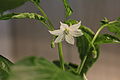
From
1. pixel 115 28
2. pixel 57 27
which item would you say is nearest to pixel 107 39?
pixel 115 28

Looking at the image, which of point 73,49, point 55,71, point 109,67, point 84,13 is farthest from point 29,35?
point 55,71

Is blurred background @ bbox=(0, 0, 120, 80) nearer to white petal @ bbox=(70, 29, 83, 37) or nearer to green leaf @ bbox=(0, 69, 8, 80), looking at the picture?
white petal @ bbox=(70, 29, 83, 37)

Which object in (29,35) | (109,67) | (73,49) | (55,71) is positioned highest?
(55,71)

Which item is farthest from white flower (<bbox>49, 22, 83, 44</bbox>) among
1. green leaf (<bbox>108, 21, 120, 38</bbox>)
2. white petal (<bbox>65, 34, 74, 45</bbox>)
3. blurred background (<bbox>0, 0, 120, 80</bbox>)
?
blurred background (<bbox>0, 0, 120, 80</bbox>)

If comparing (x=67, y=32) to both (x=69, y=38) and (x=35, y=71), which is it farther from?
(x=35, y=71)

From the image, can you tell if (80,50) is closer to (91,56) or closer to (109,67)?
(91,56)

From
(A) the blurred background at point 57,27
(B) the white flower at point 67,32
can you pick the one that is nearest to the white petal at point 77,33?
(B) the white flower at point 67,32

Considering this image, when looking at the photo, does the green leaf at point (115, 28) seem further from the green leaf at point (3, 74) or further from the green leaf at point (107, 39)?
the green leaf at point (3, 74)
